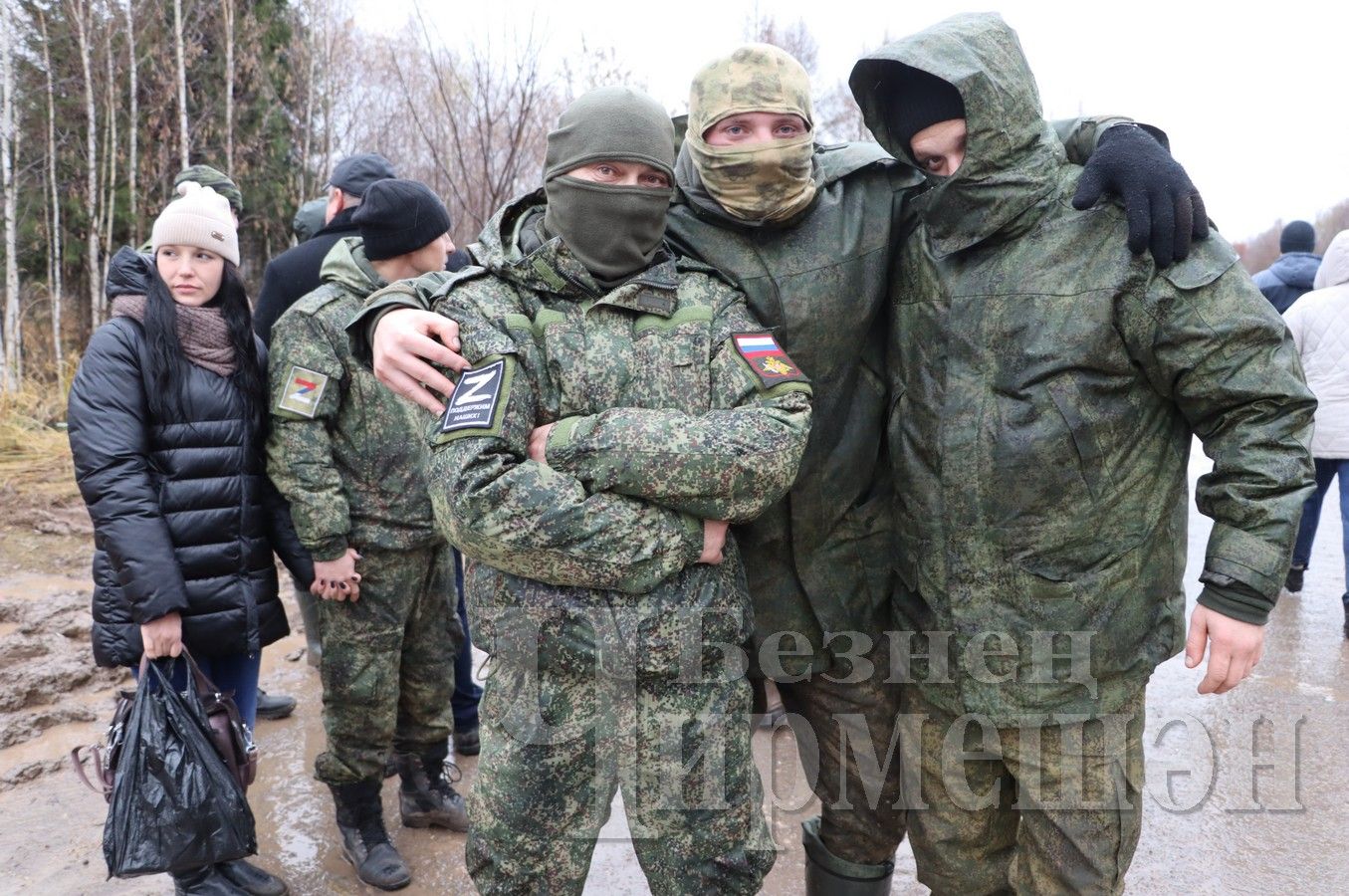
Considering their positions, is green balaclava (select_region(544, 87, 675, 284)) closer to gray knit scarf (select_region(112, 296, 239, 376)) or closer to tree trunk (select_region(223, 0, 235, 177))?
gray knit scarf (select_region(112, 296, 239, 376))

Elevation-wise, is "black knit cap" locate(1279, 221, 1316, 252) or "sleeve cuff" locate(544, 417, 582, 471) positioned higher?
"black knit cap" locate(1279, 221, 1316, 252)

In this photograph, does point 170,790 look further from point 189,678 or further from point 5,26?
point 5,26

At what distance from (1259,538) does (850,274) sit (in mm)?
960

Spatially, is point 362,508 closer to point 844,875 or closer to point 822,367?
point 822,367

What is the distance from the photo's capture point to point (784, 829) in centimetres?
314

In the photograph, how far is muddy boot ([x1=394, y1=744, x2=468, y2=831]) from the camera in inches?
127

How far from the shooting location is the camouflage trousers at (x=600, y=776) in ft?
6.42

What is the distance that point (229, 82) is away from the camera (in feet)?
39.3

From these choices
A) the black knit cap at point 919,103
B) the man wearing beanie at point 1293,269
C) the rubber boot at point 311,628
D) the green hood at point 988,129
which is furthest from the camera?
the man wearing beanie at point 1293,269

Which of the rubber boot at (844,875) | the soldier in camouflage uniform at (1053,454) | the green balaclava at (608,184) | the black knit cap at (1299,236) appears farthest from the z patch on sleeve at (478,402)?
the black knit cap at (1299,236)

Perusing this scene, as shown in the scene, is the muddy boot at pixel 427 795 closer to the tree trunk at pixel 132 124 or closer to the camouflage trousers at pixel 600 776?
the camouflage trousers at pixel 600 776

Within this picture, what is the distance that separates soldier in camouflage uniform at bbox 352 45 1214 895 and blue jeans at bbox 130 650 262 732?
127cm

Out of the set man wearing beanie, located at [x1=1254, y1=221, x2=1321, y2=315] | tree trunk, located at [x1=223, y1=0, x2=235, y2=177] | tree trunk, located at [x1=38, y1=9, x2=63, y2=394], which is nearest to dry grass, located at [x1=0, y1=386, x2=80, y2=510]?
tree trunk, located at [x1=38, y1=9, x2=63, y2=394]

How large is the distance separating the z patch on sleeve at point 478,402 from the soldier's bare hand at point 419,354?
0.14 ft
